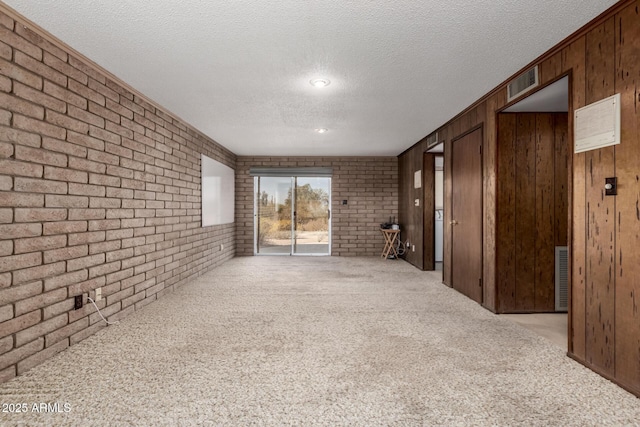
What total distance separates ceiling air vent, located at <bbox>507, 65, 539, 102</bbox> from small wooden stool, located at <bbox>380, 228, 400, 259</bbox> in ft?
14.2

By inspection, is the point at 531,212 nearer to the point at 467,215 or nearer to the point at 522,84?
the point at 467,215

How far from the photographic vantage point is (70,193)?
2576 mm

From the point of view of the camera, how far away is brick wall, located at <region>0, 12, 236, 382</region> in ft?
6.88

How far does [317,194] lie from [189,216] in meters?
3.49

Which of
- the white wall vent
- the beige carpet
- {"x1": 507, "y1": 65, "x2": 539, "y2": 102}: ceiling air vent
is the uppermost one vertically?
{"x1": 507, "y1": 65, "x2": 539, "y2": 102}: ceiling air vent

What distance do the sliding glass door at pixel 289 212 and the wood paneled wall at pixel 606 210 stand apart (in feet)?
18.0

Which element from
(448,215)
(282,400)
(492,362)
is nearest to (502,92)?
(448,215)

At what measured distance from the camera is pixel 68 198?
2557 mm

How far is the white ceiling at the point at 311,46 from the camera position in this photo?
2012mm

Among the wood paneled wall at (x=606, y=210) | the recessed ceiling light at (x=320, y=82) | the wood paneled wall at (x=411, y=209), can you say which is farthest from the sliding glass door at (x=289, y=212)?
the wood paneled wall at (x=606, y=210)

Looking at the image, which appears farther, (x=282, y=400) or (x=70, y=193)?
(x=70, y=193)

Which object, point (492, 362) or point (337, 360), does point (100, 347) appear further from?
point (492, 362)

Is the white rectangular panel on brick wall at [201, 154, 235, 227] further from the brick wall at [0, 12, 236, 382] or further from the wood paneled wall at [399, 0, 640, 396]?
the wood paneled wall at [399, 0, 640, 396]

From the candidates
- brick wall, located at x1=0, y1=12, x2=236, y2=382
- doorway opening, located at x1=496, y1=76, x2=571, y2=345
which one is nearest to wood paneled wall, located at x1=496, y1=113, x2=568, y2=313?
doorway opening, located at x1=496, y1=76, x2=571, y2=345
